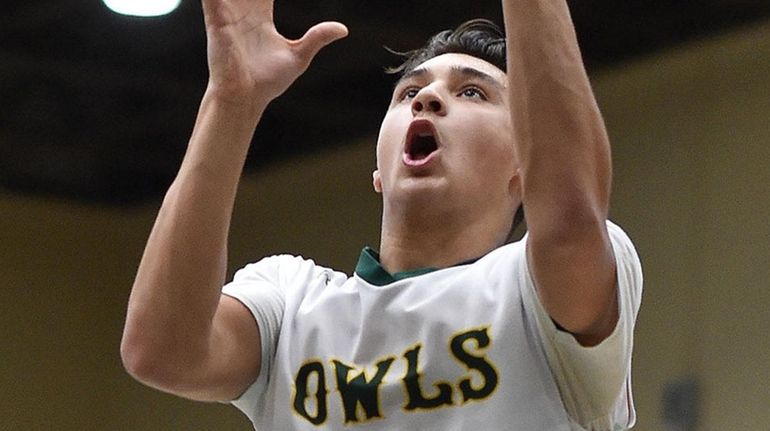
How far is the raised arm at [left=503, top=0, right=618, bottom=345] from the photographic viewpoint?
1.61 m

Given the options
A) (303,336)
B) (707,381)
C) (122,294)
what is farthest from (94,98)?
(303,336)

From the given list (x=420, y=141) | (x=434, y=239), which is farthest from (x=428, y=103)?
(x=434, y=239)

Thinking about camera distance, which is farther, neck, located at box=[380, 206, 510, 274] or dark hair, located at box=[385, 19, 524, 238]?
dark hair, located at box=[385, 19, 524, 238]

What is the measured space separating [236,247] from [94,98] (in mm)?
1014

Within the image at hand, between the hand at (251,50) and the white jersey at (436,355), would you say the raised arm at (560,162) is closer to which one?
the white jersey at (436,355)

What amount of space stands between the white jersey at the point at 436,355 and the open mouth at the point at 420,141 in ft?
0.44

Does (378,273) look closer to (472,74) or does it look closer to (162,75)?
(472,74)

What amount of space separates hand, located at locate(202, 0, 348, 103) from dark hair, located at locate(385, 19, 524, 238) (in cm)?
27

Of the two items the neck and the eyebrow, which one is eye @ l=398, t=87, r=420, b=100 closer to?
the eyebrow

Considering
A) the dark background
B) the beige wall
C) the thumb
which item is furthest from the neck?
the dark background

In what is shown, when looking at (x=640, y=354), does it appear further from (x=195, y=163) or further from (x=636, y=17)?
(x=195, y=163)

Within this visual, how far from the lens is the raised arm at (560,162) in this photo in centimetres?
161

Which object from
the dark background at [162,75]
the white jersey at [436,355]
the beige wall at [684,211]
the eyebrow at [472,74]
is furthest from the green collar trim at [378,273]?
the dark background at [162,75]

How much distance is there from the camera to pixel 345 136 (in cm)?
674
